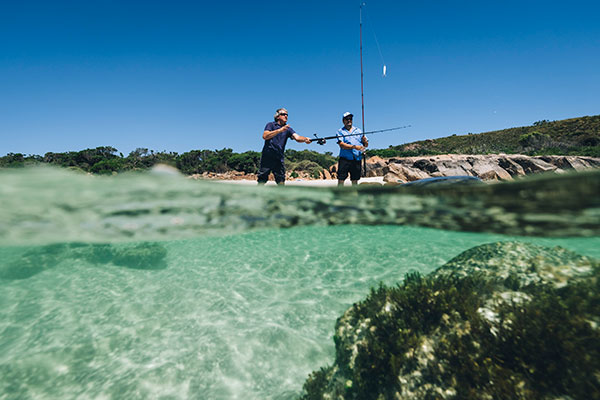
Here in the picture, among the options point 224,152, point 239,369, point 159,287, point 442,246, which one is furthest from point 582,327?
point 224,152

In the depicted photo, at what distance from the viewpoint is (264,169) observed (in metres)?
6.90

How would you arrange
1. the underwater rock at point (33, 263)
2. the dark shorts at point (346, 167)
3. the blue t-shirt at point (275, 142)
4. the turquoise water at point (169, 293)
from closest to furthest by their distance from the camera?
the turquoise water at point (169, 293), the blue t-shirt at point (275, 142), the dark shorts at point (346, 167), the underwater rock at point (33, 263)

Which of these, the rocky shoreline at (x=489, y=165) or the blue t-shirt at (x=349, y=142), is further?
the rocky shoreline at (x=489, y=165)

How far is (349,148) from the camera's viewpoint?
23.6 feet

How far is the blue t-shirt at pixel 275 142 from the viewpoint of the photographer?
22.5ft

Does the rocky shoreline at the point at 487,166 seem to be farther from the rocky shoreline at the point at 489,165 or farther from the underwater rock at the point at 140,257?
the underwater rock at the point at 140,257

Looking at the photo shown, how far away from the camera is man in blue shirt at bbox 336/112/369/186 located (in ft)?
23.9

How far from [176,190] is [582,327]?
6445 mm

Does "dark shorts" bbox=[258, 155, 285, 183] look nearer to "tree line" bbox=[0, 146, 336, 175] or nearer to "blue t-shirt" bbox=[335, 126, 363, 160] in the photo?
"blue t-shirt" bbox=[335, 126, 363, 160]

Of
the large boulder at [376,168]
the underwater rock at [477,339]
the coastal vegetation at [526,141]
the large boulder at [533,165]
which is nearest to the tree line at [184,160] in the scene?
the large boulder at [376,168]

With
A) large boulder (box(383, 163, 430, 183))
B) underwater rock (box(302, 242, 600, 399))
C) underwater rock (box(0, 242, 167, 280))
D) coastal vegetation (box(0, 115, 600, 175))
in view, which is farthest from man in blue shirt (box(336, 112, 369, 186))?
coastal vegetation (box(0, 115, 600, 175))

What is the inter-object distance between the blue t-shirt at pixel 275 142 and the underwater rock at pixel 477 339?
415 cm

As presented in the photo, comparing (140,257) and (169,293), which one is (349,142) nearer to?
(169,293)

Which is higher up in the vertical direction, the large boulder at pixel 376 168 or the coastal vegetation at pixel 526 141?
the coastal vegetation at pixel 526 141
